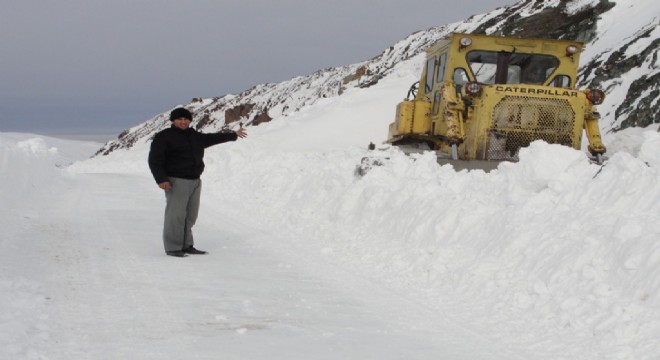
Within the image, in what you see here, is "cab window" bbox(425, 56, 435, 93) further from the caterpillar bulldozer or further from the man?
the man

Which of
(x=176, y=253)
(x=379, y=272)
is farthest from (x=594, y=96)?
(x=176, y=253)

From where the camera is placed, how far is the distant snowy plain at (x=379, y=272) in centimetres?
446

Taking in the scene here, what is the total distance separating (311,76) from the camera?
7950 centimetres

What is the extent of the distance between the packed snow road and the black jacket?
2.89ft

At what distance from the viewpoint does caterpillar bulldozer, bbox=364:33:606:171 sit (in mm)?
10359

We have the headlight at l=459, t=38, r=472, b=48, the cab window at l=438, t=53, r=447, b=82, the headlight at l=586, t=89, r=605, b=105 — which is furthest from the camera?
the cab window at l=438, t=53, r=447, b=82

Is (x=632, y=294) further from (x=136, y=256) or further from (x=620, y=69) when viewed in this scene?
(x=620, y=69)

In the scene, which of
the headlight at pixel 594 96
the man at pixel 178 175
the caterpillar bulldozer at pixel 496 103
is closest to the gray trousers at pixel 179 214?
the man at pixel 178 175

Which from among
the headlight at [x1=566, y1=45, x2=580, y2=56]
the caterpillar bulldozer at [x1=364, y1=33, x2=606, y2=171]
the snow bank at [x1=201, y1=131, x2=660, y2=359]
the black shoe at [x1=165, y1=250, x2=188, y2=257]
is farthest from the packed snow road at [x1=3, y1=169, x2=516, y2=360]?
the headlight at [x1=566, y1=45, x2=580, y2=56]

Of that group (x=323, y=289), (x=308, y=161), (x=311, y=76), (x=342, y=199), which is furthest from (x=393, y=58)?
(x=323, y=289)

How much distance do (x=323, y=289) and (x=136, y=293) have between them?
154 centimetres

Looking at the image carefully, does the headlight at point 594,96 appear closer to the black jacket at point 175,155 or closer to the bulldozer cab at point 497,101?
the bulldozer cab at point 497,101

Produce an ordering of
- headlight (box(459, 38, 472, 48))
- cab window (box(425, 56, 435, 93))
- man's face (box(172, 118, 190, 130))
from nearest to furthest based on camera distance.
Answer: man's face (box(172, 118, 190, 130))
headlight (box(459, 38, 472, 48))
cab window (box(425, 56, 435, 93))

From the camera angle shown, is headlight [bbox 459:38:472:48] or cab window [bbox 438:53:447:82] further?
cab window [bbox 438:53:447:82]
